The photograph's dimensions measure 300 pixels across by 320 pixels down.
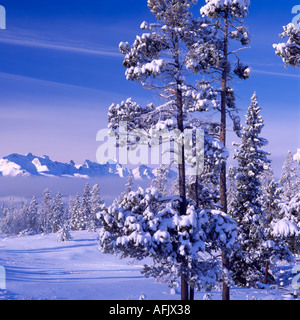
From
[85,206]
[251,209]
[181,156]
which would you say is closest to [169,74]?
[181,156]

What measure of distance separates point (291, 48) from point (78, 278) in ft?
66.7

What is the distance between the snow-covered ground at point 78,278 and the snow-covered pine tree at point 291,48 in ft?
21.6

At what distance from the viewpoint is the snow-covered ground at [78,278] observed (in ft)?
50.0

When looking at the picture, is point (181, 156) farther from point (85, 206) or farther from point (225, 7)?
point (85, 206)

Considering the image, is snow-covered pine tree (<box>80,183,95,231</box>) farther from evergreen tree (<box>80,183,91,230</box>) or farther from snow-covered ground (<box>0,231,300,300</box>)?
snow-covered ground (<box>0,231,300,300</box>)

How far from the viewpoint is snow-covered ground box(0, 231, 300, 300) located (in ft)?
50.0

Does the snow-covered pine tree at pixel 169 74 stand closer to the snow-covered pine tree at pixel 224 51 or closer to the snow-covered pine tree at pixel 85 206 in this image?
the snow-covered pine tree at pixel 224 51

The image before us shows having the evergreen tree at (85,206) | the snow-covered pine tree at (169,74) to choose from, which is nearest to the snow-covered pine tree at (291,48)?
the snow-covered pine tree at (169,74)

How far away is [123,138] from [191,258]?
Answer: 4.71 m

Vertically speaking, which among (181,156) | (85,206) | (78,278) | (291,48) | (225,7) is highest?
(225,7)

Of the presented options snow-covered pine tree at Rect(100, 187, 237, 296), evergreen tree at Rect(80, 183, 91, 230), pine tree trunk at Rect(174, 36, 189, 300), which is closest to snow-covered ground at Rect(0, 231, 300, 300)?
snow-covered pine tree at Rect(100, 187, 237, 296)

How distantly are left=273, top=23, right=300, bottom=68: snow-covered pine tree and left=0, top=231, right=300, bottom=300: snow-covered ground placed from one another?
658 cm

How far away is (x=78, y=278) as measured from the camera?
70.5ft
